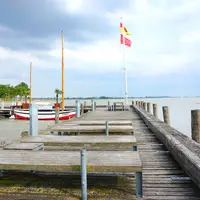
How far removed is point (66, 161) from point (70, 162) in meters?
0.08

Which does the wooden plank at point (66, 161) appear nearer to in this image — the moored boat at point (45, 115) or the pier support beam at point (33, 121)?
the pier support beam at point (33, 121)

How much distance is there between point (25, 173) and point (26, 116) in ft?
86.3

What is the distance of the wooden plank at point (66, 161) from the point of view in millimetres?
3037

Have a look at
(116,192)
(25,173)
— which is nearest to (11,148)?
(25,173)

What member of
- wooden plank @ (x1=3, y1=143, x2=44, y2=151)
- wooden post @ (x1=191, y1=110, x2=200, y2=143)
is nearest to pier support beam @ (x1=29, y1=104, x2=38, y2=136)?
wooden plank @ (x1=3, y1=143, x2=44, y2=151)

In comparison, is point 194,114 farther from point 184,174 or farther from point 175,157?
point 184,174

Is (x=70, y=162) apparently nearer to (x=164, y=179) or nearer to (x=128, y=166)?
(x=128, y=166)

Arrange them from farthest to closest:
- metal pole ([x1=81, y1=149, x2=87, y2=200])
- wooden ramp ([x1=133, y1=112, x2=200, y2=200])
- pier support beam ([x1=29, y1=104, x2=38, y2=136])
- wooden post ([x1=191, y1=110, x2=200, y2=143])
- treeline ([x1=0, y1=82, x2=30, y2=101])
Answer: treeline ([x1=0, y1=82, x2=30, y2=101]) → wooden post ([x1=191, y1=110, x2=200, y2=143]) → pier support beam ([x1=29, y1=104, x2=38, y2=136]) → wooden ramp ([x1=133, y1=112, x2=200, y2=200]) → metal pole ([x1=81, y1=149, x2=87, y2=200])

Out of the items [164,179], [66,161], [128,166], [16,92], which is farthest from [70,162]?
[16,92]

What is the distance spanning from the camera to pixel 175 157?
4.70 metres

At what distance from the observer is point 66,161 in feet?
10.9

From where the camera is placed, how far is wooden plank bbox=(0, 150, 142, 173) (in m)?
3.04

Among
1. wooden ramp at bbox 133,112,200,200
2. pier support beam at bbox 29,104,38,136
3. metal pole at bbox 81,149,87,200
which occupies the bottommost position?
wooden ramp at bbox 133,112,200,200

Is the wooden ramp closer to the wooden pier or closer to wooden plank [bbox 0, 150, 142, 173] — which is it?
the wooden pier
